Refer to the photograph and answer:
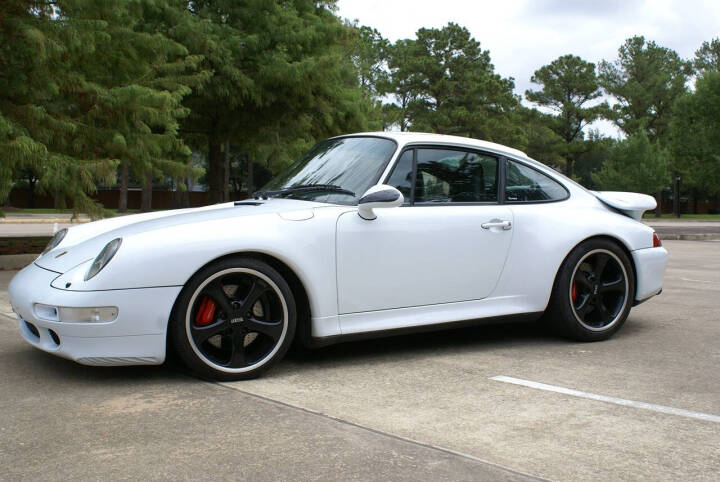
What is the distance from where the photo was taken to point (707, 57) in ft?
213

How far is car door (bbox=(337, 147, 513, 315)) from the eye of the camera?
4449 mm

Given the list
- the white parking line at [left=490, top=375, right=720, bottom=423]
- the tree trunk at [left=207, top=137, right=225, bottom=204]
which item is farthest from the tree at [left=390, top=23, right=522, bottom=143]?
the white parking line at [left=490, top=375, right=720, bottom=423]

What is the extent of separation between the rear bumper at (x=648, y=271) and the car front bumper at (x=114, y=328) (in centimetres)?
334

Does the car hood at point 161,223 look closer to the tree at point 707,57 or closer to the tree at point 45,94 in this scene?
the tree at point 45,94

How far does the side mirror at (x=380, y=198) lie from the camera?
4.34 meters

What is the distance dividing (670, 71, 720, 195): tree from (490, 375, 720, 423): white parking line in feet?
125

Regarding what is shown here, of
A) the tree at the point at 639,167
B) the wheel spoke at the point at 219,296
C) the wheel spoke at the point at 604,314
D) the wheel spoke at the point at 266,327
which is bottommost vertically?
the wheel spoke at the point at 604,314

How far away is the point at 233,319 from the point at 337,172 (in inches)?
50.5

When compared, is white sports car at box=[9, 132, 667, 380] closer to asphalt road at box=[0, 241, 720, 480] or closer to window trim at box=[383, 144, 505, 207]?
window trim at box=[383, 144, 505, 207]

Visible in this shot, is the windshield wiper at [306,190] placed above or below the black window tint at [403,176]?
below

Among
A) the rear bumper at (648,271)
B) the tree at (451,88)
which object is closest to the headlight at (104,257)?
the rear bumper at (648,271)

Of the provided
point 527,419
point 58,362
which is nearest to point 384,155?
point 527,419

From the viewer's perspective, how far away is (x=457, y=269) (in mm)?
4812

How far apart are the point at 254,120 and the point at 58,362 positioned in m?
14.2
